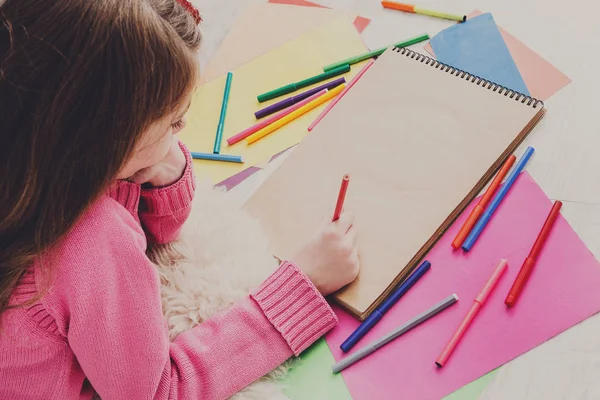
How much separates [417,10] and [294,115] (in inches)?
10.5

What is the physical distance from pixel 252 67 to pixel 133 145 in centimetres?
47

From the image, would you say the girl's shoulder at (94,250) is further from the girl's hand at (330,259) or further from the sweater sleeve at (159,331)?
the girl's hand at (330,259)

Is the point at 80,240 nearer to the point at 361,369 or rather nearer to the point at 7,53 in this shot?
the point at 7,53

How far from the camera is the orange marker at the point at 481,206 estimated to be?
2.17 ft

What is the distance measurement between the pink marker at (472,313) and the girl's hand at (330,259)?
4.5 inches

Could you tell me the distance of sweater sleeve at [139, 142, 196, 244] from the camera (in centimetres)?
64

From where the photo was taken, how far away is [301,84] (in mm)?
845

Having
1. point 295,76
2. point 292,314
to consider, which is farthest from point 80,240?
point 295,76

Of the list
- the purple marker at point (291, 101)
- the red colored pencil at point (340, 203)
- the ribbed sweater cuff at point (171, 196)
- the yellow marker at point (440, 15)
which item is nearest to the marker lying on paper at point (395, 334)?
the red colored pencil at point (340, 203)

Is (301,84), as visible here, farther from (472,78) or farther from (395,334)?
(395,334)

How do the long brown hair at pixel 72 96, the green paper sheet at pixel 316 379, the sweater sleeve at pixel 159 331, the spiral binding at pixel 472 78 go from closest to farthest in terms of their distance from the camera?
the long brown hair at pixel 72 96 → the sweater sleeve at pixel 159 331 → the green paper sheet at pixel 316 379 → the spiral binding at pixel 472 78

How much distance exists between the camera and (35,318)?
498 mm

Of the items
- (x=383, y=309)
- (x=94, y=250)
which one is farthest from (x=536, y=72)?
(x=94, y=250)

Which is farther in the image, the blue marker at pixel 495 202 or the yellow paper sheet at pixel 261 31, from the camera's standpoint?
the yellow paper sheet at pixel 261 31
